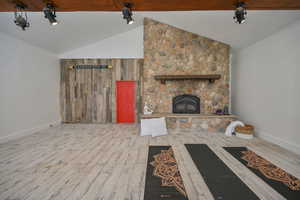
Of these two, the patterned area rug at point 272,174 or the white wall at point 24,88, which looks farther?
the white wall at point 24,88

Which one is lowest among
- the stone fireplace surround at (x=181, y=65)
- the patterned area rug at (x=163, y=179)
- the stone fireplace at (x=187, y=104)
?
the patterned area rug at (x=163, y=179)

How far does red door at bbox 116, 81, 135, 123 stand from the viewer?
506cm

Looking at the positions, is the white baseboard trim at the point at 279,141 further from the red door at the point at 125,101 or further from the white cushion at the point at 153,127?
the red door at the point at 125,101

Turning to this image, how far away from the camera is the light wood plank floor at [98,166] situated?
4.90ft

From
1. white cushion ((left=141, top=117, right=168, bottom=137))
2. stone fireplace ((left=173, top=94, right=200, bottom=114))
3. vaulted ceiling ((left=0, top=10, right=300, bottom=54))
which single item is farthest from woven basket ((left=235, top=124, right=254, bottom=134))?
vaulted ceiling ((left=0, top=10, right=300, bottom=54))

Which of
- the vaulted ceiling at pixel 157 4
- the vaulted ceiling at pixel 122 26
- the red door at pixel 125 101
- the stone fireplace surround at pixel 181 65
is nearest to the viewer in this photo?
the vaulted ceiling at pixel 157 4

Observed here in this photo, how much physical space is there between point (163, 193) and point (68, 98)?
504 centimetres

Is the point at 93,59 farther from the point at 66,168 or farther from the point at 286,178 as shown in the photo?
the point at 286,178

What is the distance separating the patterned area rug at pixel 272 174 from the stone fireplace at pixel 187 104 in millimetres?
1899

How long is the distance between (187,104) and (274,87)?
7.04 feet

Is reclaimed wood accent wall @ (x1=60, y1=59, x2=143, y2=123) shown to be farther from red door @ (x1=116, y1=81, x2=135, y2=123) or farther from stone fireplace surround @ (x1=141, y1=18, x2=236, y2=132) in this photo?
stone fireplace surround @ (x1=141, y1=18, x2=236, y2=132)

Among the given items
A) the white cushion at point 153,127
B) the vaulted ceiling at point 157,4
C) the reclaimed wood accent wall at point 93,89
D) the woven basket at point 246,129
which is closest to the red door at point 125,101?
the reclaimed wood accent wall at point 93,89

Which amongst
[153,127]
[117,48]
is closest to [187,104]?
[153,127]

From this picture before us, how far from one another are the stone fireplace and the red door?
1.76m
